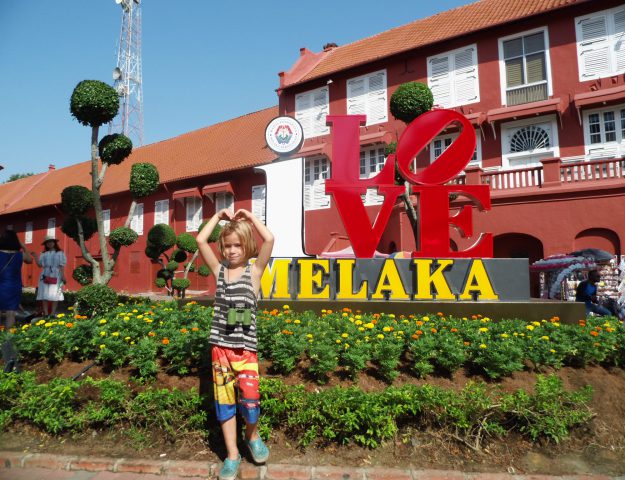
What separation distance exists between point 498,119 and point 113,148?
12709mm

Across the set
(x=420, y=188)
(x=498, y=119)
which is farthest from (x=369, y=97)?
(x=420, y=188)

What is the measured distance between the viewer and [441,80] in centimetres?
1673

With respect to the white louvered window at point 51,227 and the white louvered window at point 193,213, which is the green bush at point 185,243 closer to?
the white louvered window at point 193,213

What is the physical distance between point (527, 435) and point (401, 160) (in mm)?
5818

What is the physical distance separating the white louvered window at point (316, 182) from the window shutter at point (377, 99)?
9.07ft

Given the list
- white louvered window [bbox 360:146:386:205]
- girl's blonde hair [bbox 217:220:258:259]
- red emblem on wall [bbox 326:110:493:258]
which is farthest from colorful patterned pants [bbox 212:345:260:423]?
white louvered window [bbox 360:146:386:205]

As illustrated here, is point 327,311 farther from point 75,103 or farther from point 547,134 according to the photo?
point 547,134

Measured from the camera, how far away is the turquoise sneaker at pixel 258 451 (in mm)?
3304

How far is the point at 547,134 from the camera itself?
1472 cm

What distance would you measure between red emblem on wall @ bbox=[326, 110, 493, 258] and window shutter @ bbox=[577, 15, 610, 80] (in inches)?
360

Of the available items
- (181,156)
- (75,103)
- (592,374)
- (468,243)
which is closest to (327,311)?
(592,374)

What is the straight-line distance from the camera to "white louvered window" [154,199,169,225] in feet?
81.5

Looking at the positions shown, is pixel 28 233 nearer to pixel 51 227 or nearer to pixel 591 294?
pixel 51 227

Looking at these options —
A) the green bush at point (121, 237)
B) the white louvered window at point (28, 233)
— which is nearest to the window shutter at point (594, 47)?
the green bush at point (121, 237)
